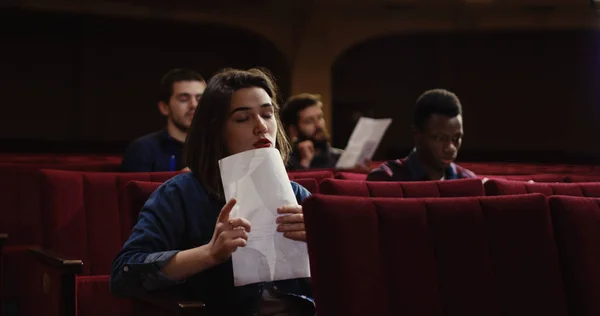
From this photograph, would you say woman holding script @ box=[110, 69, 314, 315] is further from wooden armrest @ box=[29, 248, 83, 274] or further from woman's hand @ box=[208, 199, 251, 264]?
wooden armrest @ box=[29, 248, 83, 274]

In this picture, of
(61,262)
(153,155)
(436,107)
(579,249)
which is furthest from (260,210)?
(153,155)

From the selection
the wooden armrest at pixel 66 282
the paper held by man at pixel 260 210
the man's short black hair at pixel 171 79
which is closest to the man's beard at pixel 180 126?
the man's short black hair at pixel 171 79

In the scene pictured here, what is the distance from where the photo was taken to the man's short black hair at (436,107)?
361cm

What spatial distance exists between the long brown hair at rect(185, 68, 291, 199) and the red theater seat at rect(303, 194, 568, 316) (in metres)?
0.34

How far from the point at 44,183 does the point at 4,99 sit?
10070 mm

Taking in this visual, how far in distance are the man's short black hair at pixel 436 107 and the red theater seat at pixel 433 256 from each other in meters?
1.53

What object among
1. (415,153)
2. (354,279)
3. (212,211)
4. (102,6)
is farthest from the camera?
(102,6)

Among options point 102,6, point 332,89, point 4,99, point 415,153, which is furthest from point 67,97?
point 415,153

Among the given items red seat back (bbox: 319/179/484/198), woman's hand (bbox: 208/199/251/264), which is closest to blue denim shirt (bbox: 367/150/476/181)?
red seat back (bbox: 319/179/484/198)

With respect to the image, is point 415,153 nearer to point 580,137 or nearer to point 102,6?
point 102,6

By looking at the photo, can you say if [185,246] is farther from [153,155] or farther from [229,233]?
[153,155]

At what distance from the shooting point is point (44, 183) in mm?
3008

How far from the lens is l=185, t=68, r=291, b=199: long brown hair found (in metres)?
2.10

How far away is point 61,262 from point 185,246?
2.46 ft
